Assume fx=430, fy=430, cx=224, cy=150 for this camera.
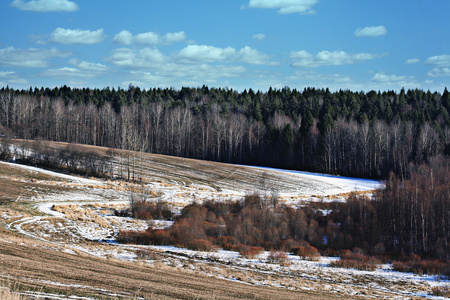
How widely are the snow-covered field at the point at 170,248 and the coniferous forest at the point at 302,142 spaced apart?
6947mm

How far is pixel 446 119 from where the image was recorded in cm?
10981

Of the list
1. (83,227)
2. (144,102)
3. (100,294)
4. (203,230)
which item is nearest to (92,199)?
(83,227)

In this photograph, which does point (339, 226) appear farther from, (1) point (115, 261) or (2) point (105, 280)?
(2) point (105, 280)

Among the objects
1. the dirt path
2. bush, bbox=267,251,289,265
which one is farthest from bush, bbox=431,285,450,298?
bush, bbox=267,251,289,265

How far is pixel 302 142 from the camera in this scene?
110 metres

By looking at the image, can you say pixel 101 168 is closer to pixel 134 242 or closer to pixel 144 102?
pixel 134 242

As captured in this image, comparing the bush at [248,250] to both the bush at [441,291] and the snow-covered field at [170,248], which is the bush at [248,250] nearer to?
the snow-covered field at [170,248]

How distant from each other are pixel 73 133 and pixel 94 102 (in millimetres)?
27123

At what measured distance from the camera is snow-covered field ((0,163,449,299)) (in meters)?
26.9

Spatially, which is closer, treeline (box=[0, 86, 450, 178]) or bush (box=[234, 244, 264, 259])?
bush (box=[234, 244, 264, 259])

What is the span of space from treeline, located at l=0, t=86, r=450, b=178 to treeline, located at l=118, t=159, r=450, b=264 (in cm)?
4462

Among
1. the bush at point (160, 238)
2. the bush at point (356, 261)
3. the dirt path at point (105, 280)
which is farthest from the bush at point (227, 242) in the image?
the dirt path at point (105, 280)

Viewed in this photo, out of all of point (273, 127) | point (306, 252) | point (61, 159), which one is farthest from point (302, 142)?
point (306, 252)

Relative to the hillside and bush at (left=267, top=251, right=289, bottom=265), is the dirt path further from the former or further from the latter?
bush at (left=267, top=251, right=289, bottom=265)
